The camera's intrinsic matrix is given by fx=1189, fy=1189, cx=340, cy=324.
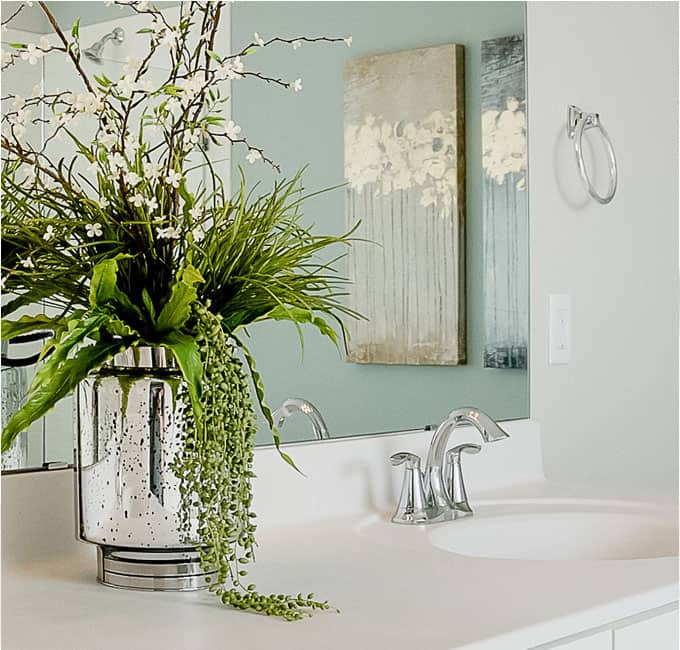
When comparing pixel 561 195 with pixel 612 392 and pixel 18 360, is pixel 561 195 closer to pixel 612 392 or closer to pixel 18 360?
pixel 612 392

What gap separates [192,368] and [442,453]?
654mm

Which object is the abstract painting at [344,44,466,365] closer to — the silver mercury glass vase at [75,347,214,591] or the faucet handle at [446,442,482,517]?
the faucet handle at [446,442,482,517]

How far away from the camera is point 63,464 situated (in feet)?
4.78

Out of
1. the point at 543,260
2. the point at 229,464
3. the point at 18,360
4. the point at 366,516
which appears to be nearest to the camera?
the point at 229,464

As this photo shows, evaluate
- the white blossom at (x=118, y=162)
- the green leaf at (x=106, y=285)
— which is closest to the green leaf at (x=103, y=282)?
the green leaf at (x=106, y=285)

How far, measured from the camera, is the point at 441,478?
178cm

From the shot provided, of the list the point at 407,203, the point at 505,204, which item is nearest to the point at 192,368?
the point at 407,203

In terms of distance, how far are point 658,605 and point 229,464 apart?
1.66ft

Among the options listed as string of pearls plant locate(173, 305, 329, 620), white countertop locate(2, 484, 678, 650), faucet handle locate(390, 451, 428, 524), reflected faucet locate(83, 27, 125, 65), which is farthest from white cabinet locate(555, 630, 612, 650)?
reflected faucet locate(83, 27, 125, 65)

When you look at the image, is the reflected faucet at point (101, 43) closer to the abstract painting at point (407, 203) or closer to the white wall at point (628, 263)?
the abstract painting at point (407, 203)

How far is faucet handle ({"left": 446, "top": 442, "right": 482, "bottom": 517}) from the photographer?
5.84 feet

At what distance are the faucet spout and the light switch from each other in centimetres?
56

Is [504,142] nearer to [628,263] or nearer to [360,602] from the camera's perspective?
[628,263]

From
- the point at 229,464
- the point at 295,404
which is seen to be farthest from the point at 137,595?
the point at 295,404
